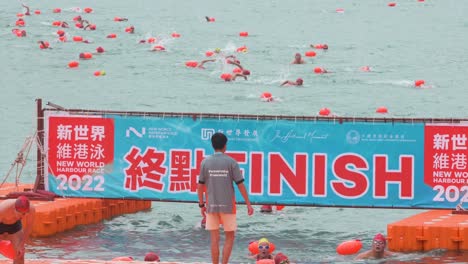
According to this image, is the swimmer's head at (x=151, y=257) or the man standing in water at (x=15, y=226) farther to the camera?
the swimmer's head at (x=151, y=257)

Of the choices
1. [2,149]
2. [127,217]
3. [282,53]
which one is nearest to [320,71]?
[282,53]

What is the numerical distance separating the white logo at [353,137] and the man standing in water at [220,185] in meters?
6.96

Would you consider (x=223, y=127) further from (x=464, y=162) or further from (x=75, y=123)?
(x=464, y=162)

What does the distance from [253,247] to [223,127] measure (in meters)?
2.44

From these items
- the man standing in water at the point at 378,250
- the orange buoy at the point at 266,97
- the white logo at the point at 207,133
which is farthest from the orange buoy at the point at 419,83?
the man standing in water at the point at 378,250

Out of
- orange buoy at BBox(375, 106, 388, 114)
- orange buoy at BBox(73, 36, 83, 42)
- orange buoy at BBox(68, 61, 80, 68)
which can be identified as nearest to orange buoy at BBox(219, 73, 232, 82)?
orange buoy at BBox(68, 61, 80, 68)

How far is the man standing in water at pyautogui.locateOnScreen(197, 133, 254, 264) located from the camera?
1680 centimetres

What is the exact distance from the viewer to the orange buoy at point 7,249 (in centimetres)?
1706

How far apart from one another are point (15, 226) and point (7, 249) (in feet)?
1.28

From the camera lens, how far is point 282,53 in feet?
219

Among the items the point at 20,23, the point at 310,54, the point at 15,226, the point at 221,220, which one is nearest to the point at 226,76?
the point at 310,54

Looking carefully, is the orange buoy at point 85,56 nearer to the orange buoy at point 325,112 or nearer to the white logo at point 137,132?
the orange buoy at point 325,112

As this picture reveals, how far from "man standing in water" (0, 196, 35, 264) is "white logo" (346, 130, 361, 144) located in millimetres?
8345

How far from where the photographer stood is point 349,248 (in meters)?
23.2
